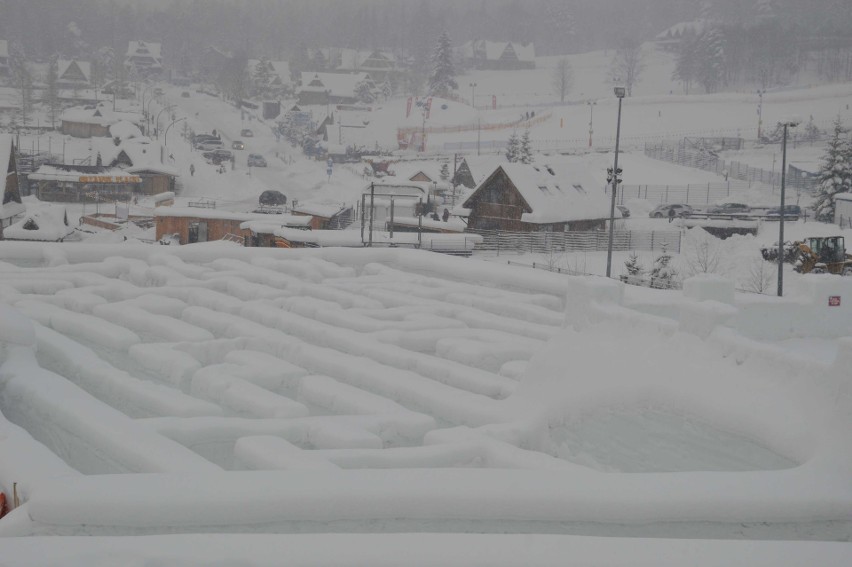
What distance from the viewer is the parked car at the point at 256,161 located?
89531mm

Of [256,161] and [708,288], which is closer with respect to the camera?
[708,288]

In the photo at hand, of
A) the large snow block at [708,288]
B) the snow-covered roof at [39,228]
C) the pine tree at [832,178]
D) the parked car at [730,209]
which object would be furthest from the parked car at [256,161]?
the large snow block at [708,288]

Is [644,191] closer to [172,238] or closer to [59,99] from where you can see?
[172,238]

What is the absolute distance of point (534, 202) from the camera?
4669 cm

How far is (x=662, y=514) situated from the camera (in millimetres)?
5500

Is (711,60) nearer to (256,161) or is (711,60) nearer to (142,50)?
(256,161)

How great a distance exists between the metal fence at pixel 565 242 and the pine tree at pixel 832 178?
11760 mm

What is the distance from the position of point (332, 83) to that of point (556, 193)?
90.5 m

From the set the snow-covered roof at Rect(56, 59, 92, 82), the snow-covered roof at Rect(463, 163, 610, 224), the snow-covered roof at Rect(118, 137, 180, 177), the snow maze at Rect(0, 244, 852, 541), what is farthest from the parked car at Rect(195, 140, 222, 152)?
the snow maze at Rect(0, 244, 852, 541)

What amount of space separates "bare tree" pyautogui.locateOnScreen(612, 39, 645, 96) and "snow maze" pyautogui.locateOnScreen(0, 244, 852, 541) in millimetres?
135364

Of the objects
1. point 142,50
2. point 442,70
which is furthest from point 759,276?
point 142,50

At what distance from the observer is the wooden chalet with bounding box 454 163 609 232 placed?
47.0 m

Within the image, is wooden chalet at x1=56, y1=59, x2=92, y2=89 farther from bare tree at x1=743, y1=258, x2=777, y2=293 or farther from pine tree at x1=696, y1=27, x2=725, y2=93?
bare tree at x1=743, y1=258, x2=777, y2=293

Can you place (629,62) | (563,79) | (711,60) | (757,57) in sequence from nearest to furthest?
(711,60), (757,57), (563,79), (629,62)
